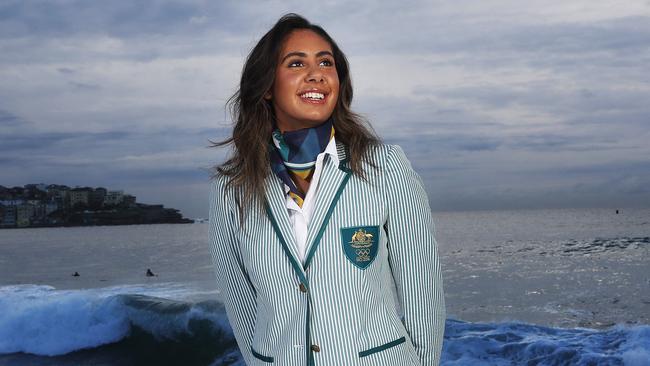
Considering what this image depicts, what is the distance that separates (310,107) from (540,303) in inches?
707

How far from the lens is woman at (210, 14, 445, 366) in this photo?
90.6 inches

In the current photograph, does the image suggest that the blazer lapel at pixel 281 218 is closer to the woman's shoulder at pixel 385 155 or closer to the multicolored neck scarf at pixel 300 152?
the multicolored neck scarf at pixel 300 152

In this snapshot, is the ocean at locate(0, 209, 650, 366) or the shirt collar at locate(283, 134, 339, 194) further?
the ocean at locate(0, 209, 650, 366)

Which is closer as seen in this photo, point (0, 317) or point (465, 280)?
point (0, 317)

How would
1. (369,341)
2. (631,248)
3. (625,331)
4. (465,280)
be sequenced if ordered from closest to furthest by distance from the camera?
1. (369,341)
2. (625,331)
3. (465,280)
4. (631,248)

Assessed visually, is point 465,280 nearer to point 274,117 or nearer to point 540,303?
point 540,303

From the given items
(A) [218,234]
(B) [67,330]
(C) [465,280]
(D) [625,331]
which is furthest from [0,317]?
(C) [465,280]

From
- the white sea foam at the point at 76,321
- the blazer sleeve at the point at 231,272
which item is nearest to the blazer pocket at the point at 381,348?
the blazer sleeve at the point at 231,272

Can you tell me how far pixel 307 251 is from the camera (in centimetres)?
233

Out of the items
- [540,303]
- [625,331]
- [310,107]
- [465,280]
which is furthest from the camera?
[465,280]

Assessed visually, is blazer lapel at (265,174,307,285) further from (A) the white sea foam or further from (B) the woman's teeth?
(A) the white sea foam

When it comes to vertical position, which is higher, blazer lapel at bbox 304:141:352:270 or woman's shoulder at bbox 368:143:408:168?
woman's shoulder at bbox 368:143:408:168

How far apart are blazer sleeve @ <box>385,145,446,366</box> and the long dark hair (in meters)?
Answer: 0.17

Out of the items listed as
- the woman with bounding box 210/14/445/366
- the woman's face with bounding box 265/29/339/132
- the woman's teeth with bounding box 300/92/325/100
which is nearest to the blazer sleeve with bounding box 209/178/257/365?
the woman with bounding box 210/14/445/366
